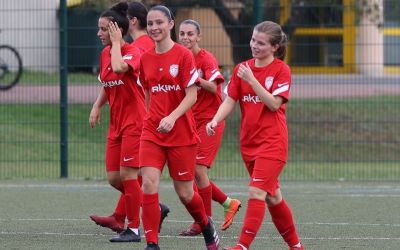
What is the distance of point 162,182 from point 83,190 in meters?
1.63

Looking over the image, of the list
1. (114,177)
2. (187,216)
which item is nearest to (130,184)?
(114,177)

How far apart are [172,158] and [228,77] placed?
23.9 feet

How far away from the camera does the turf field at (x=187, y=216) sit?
31.6 feet

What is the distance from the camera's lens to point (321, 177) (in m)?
17.1

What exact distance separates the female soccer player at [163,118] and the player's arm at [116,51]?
51cm

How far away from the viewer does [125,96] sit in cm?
975

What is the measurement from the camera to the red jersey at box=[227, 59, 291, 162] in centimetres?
847

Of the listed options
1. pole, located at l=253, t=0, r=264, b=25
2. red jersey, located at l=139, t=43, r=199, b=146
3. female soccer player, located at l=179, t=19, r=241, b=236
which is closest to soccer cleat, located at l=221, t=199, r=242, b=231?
female soccer player, located at l=179, t=19, r=241, b=236

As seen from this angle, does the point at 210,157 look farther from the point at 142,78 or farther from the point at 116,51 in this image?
the point at 142,78

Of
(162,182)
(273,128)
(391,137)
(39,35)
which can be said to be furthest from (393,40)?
(273,128)

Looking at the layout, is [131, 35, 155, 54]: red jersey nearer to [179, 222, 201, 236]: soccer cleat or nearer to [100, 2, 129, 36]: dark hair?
[100, 2, 129, 36]: dark hair

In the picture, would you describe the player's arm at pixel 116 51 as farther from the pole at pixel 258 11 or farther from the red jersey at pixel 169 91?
the pole at pixel 258 11

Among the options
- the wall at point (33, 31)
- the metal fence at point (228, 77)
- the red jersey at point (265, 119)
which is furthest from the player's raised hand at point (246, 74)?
the wall at point (33, 31)

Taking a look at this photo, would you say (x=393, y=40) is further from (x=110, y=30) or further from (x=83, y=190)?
(x=110, y=30)
